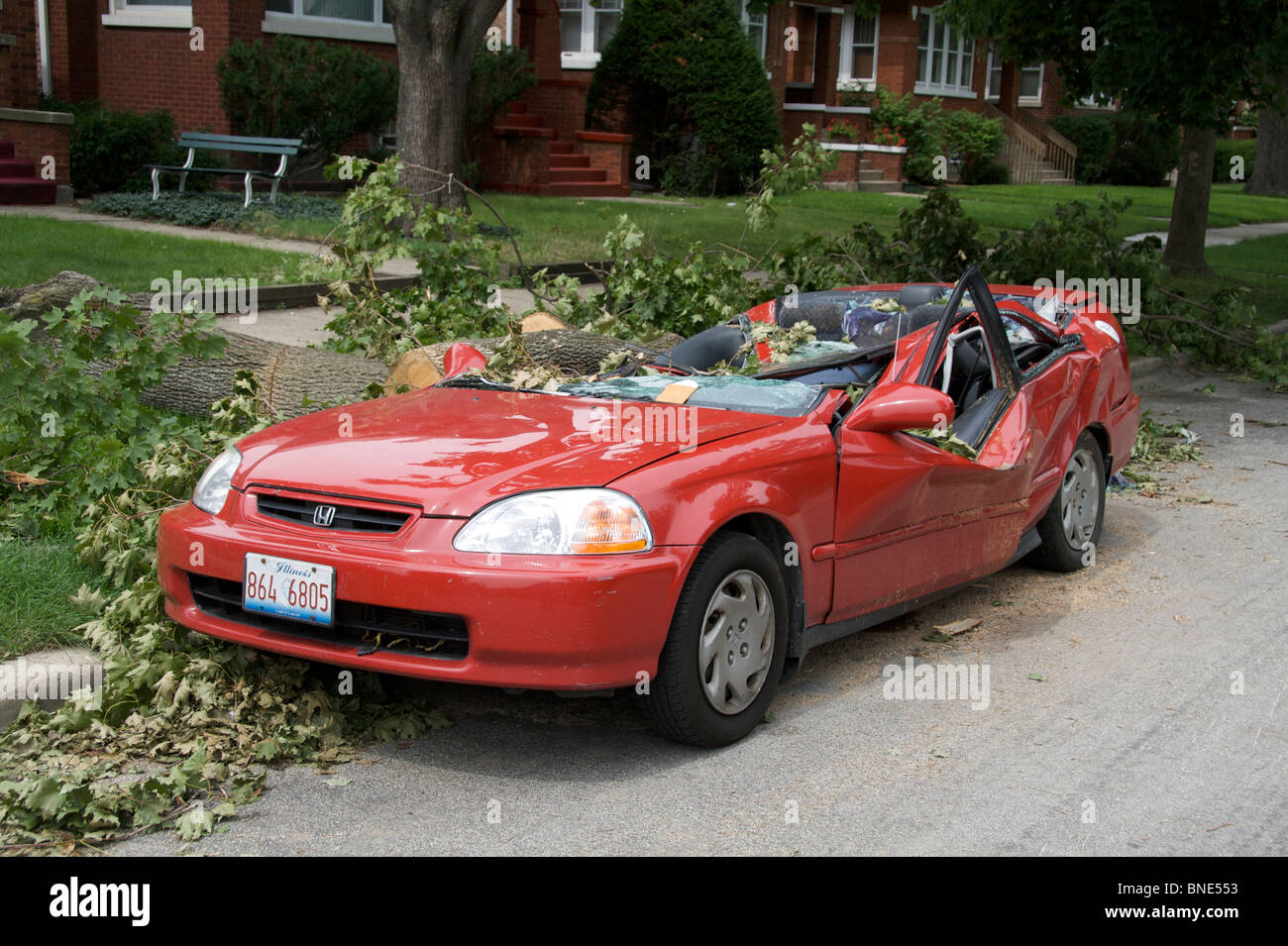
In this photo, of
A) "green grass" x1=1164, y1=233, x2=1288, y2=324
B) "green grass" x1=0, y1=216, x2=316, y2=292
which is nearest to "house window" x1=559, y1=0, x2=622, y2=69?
"green grass" x1=1164, y1=233, x2=1288, y2=324

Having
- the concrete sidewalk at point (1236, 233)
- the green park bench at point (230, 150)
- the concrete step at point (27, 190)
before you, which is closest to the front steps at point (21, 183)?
the concrete step at point (27, 190)

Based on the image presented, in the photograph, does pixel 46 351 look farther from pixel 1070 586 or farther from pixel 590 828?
pixel 1070 586

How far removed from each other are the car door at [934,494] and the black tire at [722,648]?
392 mm

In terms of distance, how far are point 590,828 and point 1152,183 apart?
39953mm

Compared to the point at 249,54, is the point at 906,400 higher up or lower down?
lower down

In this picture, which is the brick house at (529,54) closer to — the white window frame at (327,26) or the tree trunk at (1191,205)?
the white window frame at (327,26)

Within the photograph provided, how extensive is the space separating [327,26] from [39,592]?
55.1ft

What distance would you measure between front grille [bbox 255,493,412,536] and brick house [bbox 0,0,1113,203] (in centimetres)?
1391

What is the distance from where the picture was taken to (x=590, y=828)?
391 centimetres

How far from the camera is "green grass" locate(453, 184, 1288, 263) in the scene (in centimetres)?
1608

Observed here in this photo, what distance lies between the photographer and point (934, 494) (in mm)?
5262

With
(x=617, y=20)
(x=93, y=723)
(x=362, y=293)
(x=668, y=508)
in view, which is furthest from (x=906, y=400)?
(x=617, y=20)

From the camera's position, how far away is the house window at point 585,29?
26.5 m

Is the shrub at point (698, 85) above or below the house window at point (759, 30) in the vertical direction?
below
